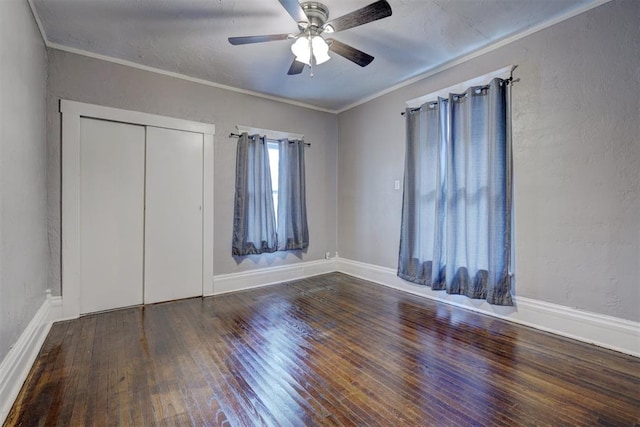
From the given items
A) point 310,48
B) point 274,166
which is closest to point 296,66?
point 310,48

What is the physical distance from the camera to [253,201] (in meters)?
3.96

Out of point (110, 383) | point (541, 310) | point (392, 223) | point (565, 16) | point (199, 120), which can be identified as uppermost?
point (565, 16)

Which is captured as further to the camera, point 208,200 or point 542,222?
point 208,200

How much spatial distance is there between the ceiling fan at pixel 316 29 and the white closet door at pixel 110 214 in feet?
5.82

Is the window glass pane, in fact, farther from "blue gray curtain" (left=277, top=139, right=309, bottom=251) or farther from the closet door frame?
the closet door frame

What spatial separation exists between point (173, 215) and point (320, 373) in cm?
248

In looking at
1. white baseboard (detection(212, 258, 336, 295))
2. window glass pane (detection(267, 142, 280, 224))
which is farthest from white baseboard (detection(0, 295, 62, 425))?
window glass pane (detection(267, 142, 280, 224))

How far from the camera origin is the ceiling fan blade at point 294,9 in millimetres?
1900

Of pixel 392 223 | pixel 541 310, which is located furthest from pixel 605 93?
pixel 392 223

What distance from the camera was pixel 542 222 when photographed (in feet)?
8.52

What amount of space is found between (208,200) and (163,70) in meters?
1.53

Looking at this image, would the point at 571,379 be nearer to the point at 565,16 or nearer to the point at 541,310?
the point at 541,310

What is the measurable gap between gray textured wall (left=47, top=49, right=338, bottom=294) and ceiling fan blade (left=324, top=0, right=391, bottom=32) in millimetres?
2034

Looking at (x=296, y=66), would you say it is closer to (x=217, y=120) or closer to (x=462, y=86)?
(x=217, y=120)
